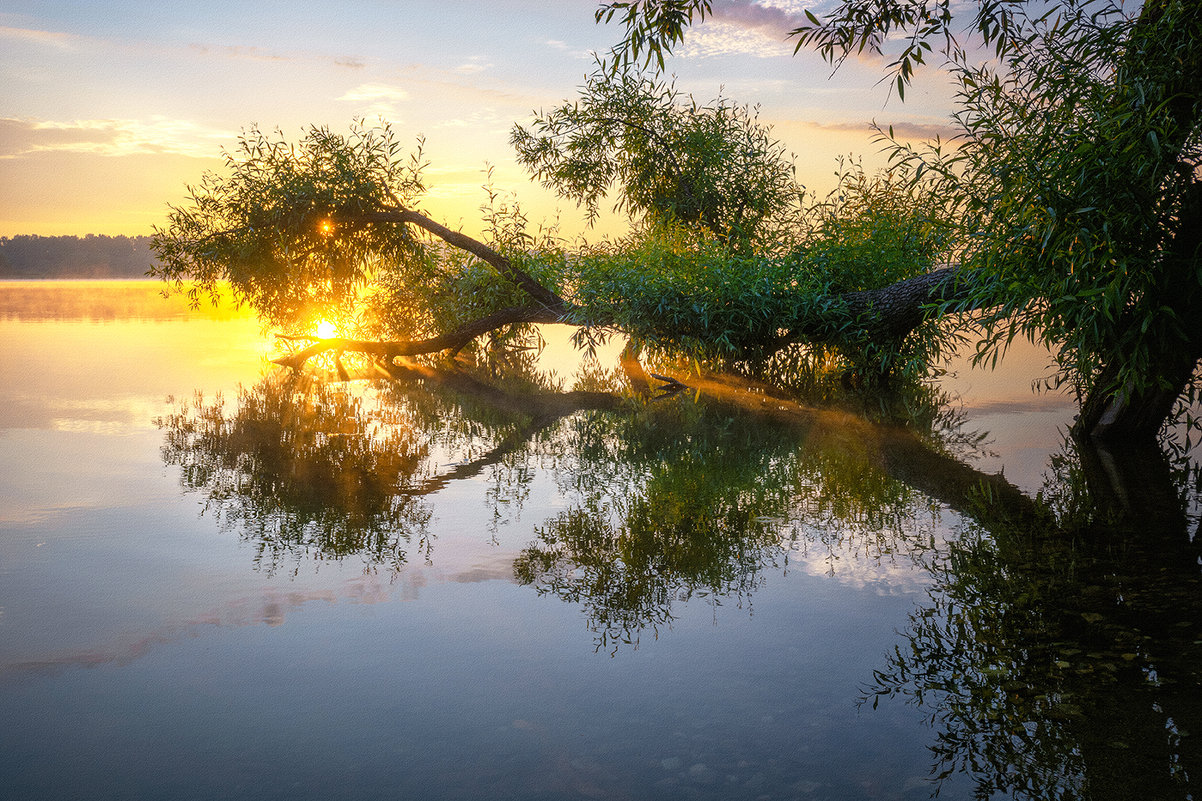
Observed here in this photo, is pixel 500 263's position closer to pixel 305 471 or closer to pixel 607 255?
pixel 607 255

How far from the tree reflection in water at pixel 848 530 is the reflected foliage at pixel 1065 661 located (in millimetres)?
12

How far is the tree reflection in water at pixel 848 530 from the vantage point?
355cm

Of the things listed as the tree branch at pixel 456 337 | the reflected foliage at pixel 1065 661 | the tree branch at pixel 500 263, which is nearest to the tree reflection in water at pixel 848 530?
the reflected foliage at pixel 1065 661

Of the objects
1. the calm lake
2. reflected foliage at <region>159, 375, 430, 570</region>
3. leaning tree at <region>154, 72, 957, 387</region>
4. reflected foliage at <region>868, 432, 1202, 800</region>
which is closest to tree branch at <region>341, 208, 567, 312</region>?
leaning tree at <region>154, 72, 957, 387</region>

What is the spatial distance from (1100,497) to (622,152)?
12048mm

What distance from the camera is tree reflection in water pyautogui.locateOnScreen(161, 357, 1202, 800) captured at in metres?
3.55

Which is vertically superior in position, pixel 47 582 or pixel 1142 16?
pixel 1142 16

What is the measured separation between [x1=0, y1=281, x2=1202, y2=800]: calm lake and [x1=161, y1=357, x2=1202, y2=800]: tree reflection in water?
26 millimetres

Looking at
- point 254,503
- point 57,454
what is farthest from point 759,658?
point 57,454

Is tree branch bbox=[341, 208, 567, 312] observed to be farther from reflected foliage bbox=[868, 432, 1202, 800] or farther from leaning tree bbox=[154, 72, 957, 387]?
reflected foliage bbox=[868, 432, 1202, 800]

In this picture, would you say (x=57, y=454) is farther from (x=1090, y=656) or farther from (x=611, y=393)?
(x=1090, y=656)

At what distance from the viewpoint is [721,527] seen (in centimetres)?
646

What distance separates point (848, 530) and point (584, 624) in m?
2.61

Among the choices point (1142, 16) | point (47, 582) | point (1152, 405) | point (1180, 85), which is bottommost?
point (47, 582)
